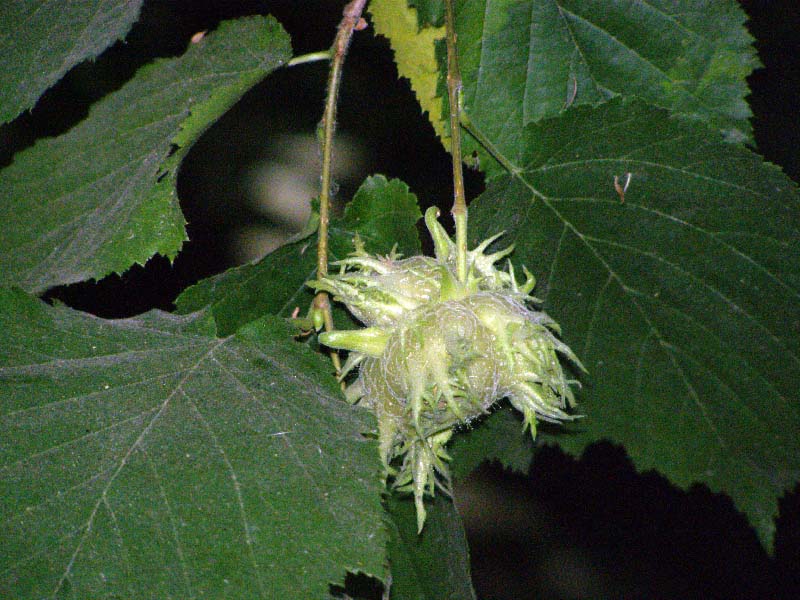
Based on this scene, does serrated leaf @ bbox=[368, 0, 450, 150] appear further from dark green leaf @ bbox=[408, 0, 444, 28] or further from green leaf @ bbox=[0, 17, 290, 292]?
green leaf @ bbox=[0, 17, 290, 292]

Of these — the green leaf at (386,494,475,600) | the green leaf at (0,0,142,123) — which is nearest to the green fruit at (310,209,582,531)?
the green leaf at (386,494,475,600)

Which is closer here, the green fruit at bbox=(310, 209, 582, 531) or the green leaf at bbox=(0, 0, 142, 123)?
the green fruit at bbox=(310, 209, 582, 531)

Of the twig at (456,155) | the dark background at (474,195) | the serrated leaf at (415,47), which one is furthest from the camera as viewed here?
the dark background at (474,195)

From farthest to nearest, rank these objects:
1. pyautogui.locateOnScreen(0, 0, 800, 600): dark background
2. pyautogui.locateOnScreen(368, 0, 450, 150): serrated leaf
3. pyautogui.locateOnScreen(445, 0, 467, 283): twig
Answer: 1. pyautogui.locateOnScreen(0, 0, 800, 600): dark background
2. pyautogui.locateOnScreen(368, 0, 450, 150): serrated leaf
3. pyautogui.locateOnScreen(445, 0, 467, 283): twig

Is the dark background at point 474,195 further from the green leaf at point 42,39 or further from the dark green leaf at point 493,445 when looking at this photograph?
the dark green leaf at point 493,445

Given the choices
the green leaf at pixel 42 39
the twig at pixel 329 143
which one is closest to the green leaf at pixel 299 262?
the twig at pixel 329 143

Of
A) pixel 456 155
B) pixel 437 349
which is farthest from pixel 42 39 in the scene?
pixel 437 349

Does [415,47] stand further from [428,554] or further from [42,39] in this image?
[428,554]
